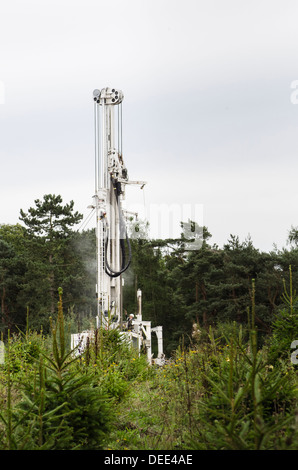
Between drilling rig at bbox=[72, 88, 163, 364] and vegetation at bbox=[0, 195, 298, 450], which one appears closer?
vegetation at bbox=[0, 195, 298, 450]

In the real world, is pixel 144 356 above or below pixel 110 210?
below

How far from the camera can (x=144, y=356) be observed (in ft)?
34.9

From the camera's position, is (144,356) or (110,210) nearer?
(144,356)

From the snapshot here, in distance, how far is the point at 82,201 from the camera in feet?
112

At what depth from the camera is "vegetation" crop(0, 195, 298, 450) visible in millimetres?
3754

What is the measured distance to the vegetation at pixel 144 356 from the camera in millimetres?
3754

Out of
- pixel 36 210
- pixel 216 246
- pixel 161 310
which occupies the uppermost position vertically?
pixel 36 210

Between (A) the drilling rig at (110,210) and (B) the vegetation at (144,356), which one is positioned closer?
(B) the vegetation at (144,356)

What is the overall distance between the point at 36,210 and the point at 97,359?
23.7 meters

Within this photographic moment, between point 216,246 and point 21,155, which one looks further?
point 216,246
